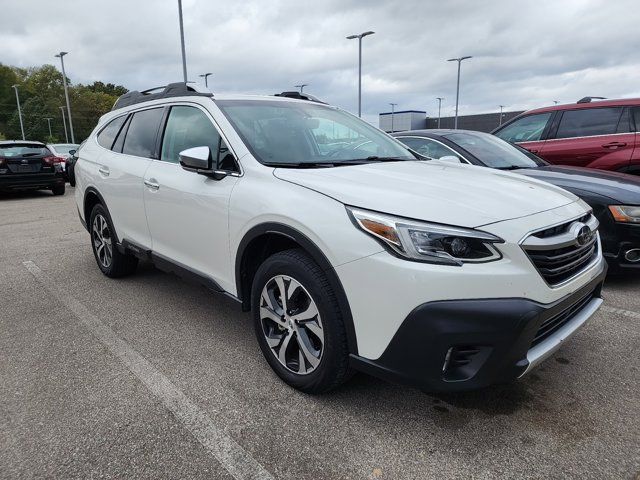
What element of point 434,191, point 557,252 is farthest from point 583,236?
point 434,191

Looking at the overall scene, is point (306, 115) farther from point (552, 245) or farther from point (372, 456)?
point (372, 456)

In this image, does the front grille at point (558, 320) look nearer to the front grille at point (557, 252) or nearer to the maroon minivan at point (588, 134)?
the front grille at point (557, 252)

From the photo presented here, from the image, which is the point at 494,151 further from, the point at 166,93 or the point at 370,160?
the point at 166,93

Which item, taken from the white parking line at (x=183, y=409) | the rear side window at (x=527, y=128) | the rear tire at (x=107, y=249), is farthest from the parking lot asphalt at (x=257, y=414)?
the rear side window at (x=527, y=128)

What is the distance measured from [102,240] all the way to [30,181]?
972cm

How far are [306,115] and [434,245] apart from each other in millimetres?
1882

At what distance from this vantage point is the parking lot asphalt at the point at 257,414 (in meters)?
2.10

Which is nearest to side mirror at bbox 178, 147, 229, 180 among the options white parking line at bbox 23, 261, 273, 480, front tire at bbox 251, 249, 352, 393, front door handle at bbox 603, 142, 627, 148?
front tire at bbox 251, 249, 352, 393

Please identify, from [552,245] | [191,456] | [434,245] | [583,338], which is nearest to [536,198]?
[552,245]

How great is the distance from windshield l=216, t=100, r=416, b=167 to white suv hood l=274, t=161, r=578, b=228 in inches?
10.5

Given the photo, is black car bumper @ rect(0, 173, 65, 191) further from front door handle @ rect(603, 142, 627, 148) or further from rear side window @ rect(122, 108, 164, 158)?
front door handle @ rect(603, 142, 627, 148)

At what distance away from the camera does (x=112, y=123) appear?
4.79 meters

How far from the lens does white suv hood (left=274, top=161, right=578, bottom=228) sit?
2.14 meters

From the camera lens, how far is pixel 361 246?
7.01 ft
